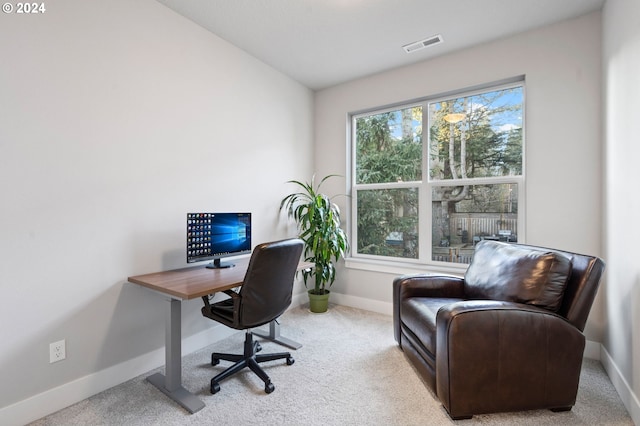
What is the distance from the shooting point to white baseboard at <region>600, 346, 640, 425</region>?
1.63m

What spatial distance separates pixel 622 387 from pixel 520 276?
869 mm

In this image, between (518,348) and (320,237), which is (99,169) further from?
Result: (518,348)

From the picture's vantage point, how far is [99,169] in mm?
1984

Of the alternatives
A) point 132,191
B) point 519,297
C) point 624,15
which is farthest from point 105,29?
point 624,15

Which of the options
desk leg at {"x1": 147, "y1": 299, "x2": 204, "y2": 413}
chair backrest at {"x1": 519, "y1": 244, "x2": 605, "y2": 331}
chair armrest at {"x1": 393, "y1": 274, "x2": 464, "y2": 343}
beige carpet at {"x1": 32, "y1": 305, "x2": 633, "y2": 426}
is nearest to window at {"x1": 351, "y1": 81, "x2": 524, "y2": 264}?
chair armrest at {"x1": 393, "y1": 274, "x2": 464, "y2": 343}

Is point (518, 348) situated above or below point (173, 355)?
above

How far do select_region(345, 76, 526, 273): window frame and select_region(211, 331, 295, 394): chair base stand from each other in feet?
5.43

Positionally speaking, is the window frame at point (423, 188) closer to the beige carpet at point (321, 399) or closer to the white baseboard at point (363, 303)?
the white baseboard at point (363, 303)

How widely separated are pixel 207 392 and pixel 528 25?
3798 mm

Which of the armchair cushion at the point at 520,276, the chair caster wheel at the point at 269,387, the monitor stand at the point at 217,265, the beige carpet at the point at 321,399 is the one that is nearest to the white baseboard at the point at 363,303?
the beige carpet at the point at 321,399

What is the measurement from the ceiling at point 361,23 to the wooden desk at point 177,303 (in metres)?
2.07

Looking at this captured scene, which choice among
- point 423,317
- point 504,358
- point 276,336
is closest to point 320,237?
point 276,336

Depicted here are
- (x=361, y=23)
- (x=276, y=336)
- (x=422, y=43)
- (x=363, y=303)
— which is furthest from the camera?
(x=363, y=303)

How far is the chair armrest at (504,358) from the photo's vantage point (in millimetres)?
1607
